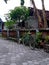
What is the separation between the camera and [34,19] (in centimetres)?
2806

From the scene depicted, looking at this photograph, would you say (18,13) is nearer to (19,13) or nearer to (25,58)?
(19,13)

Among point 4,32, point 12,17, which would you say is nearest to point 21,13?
point 12,17

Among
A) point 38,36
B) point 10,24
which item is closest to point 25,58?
point 38,36

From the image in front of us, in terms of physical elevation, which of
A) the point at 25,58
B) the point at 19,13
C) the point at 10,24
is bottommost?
the point at 25,58

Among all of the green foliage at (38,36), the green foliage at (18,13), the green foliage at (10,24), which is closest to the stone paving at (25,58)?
the green foliage at (38,36)

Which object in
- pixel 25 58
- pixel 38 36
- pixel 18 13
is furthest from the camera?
pixel 18 13

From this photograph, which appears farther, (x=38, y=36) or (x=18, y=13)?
(x=18, y=13)

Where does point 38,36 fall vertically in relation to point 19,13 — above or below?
below

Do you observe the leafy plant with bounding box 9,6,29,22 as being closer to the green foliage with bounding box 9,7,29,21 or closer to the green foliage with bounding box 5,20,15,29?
the green foliage with bounding box 9,7,29,21

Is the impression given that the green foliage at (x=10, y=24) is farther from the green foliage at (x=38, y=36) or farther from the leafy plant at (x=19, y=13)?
the green foliage at (x=38, y=36)

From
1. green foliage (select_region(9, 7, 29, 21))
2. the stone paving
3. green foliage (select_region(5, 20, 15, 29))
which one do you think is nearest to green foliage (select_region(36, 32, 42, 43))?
→ the stone paving

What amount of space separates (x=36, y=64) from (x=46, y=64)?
1.26 ft

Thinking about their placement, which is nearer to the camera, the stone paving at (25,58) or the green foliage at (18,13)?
the stone paving at (25,58)

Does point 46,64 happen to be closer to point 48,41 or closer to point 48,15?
point 48,41
